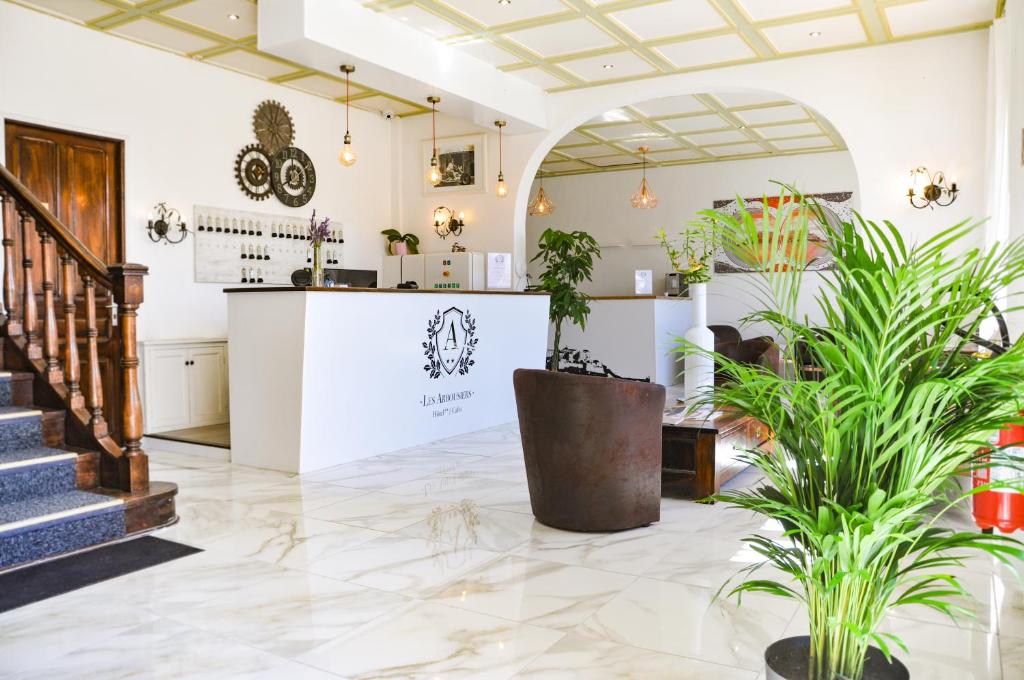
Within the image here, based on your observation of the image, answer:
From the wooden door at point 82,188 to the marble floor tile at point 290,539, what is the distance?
2213 millimetres

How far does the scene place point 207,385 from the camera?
23.2ft

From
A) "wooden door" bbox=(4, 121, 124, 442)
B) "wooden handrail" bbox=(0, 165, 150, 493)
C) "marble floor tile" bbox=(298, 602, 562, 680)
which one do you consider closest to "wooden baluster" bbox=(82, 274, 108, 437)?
"wooden handrail" bbox=(0, 165, 150, 493)

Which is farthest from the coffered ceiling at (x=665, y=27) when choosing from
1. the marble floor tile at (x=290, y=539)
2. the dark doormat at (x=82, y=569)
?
the dark doormat at (x=82, y=569)

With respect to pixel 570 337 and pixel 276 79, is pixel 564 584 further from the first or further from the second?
pixel 570 337

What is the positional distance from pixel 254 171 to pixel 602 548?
18.8 feet

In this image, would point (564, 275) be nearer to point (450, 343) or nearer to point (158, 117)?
point (450, 343)

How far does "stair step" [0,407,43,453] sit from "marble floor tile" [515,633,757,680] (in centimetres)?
307

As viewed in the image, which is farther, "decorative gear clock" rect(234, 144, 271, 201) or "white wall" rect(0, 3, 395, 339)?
"decorative gear clock" rect(234, 144, 271, 201)

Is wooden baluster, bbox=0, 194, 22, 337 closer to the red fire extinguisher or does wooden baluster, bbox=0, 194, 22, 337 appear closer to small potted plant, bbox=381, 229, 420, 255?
the red fire extinguisher

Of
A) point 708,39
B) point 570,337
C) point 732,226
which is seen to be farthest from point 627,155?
point 732,226

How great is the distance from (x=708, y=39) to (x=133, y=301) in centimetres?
514

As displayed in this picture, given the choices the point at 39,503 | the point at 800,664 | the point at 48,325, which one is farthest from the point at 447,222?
the point at 800,664

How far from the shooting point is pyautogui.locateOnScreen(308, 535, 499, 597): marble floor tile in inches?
128

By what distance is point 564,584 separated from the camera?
323 centimetres
